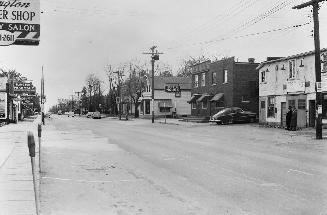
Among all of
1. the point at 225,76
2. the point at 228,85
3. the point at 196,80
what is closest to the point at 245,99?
the point at 228,85

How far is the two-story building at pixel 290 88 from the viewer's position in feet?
114

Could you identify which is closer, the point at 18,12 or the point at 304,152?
the point at 18,12

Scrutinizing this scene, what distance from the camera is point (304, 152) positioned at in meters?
18.0

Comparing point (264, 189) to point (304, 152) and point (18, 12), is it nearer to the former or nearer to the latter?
point (18, 12)

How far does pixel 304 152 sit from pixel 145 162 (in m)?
6.34

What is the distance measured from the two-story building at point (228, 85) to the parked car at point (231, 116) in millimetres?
4391

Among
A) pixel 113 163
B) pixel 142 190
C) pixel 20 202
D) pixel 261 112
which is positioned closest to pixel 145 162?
pixel 113 163

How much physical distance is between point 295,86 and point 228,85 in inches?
577

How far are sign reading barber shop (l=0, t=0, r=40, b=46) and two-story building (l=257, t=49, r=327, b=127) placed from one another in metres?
28.2

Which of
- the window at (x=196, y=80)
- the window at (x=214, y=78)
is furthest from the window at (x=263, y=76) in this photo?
the window at (x=196, y=80)

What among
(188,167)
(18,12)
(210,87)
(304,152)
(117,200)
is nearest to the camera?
(18,12)

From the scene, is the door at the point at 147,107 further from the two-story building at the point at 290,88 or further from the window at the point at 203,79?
the two-story building at the point at 290,88

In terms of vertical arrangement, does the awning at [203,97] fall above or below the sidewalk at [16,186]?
above

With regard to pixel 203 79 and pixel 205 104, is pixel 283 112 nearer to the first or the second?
pixel 205 104
